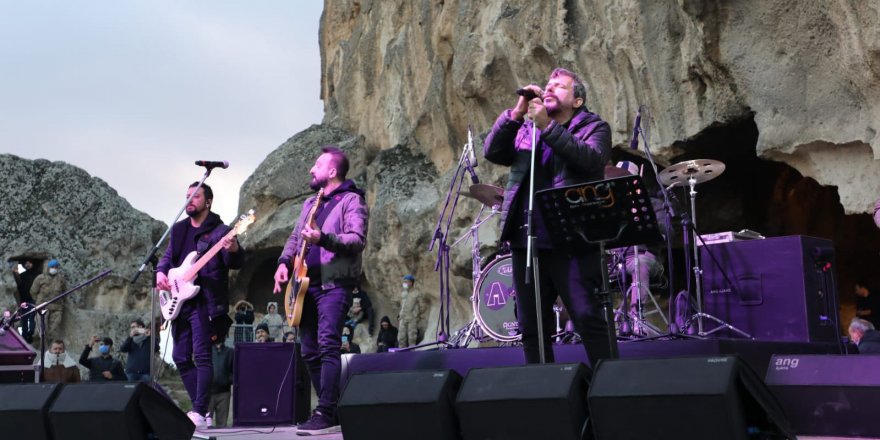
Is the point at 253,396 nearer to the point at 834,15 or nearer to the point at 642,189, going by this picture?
the point at 642,189

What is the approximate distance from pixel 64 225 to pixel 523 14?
39.7 feet

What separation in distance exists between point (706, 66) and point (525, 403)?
8.12m

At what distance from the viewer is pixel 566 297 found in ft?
14.4

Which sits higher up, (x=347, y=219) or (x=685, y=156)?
(x=685, y=156)

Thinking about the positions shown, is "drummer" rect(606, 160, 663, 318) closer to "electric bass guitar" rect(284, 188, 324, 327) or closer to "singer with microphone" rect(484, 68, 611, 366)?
"electric bass guitar" rect(284, 188, 324, 327)

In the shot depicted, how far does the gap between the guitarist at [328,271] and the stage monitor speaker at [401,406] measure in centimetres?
156

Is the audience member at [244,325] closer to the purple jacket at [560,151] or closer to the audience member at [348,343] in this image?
the audience member at [348,343]

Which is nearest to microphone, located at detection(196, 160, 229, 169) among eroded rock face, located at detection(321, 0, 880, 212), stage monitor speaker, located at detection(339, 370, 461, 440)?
stage monitor speaker, located at detection(339, 370, 461, 440)

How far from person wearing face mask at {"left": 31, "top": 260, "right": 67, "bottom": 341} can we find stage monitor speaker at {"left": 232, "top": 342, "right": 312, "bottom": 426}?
11712mm

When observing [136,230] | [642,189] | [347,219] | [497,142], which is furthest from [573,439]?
[136,230]

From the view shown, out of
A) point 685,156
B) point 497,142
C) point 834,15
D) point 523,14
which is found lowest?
point 497,142

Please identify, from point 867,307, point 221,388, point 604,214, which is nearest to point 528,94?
point 604,214

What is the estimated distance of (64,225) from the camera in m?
20.9

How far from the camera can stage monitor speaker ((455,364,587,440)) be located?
363cm
